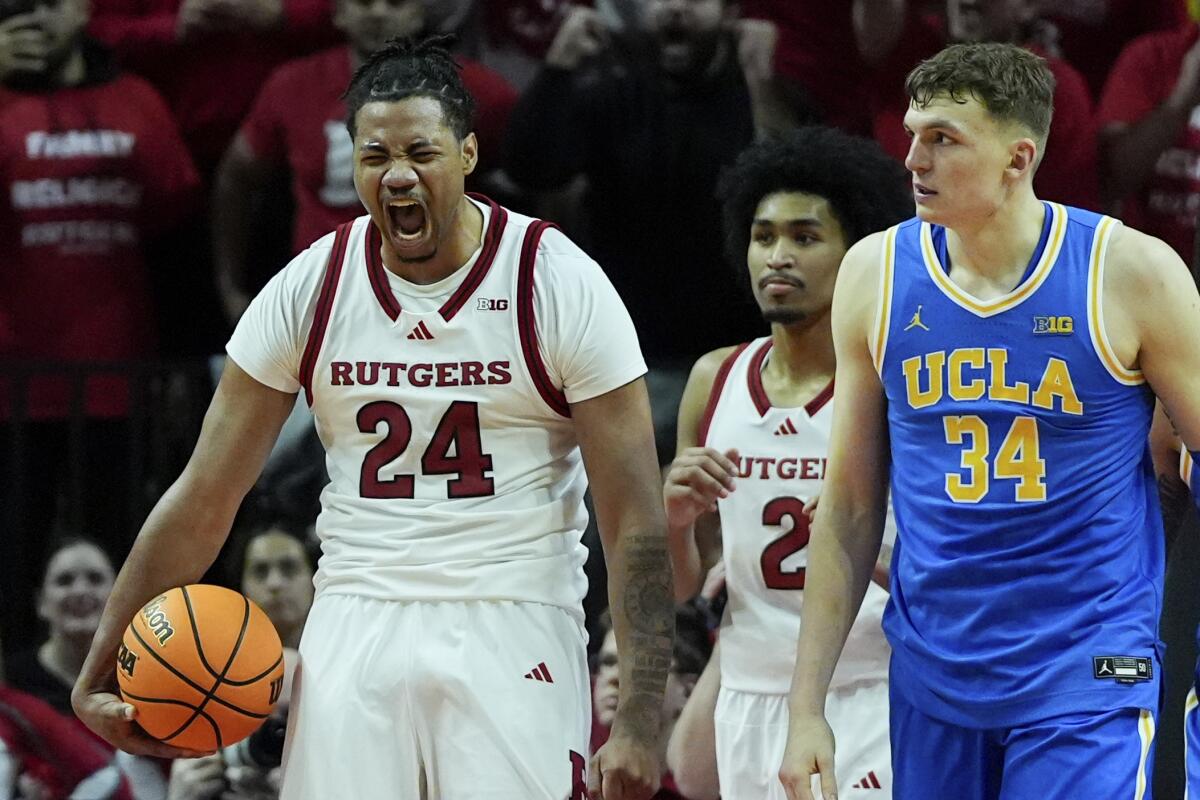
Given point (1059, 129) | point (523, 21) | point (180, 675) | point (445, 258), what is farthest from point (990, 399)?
point (523, 21)

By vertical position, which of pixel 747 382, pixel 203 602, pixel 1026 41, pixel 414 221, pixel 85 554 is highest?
pixel 1026 41

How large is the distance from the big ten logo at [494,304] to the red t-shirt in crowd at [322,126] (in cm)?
270

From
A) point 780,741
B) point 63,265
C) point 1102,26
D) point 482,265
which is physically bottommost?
point 780,741

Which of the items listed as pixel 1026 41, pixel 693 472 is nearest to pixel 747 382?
pixel 693 472

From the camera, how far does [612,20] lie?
21.5 ft

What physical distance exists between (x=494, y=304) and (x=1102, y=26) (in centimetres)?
378

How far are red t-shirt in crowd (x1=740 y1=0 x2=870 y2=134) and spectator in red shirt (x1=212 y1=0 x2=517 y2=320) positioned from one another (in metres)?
1.01

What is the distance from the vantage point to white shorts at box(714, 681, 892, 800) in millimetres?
4633

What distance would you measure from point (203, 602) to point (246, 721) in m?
0.27

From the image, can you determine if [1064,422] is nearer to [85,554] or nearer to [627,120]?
[627,120]

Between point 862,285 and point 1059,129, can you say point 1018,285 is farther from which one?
point 1059,129

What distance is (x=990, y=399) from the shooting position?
3383 mm

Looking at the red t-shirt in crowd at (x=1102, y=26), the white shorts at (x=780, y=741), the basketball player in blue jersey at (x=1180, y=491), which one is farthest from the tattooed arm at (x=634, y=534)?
the red t-shirt in crowd at (x=1102, y=26)

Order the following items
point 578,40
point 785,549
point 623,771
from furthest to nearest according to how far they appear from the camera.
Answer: point 578,40 → point 785,549 → point 623,771
